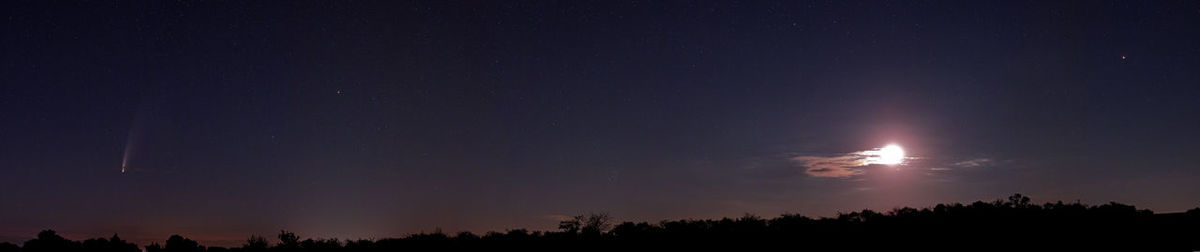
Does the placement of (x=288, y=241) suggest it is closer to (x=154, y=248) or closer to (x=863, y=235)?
(x=154, y=248)

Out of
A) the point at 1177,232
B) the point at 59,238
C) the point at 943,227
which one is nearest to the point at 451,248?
the point at 59,238

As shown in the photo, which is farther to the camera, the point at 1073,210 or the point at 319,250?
the point at 319,250

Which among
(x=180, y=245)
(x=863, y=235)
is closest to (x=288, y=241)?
(x=180, y=245)

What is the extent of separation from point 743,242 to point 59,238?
34.3 m

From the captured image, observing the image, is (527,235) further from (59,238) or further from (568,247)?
(59,238)

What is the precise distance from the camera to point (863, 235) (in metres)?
44.6

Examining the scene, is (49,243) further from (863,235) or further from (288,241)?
(863,235)

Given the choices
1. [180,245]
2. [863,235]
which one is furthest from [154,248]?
[863,235]

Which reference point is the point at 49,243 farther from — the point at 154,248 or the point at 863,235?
the point at 863,235

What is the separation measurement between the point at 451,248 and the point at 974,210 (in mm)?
26531

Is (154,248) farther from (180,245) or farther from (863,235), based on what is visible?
(863,235)

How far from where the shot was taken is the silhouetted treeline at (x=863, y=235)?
138 feet

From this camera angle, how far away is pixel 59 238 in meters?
47.0

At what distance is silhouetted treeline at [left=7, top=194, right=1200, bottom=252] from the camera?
42.0m
